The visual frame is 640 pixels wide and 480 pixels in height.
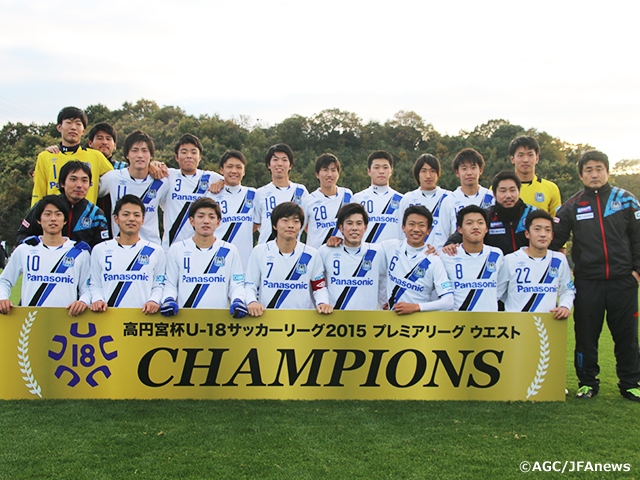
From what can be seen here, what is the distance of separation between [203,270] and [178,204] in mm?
1603

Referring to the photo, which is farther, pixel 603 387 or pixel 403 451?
pixel 603 387

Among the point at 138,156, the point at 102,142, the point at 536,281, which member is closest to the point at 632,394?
the point at 536,281

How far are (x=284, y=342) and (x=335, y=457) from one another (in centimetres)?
115

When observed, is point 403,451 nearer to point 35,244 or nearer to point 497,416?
point 497,416

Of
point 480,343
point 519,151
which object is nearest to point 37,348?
point 480,343

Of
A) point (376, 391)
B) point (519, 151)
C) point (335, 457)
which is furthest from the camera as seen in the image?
point (519, 151)

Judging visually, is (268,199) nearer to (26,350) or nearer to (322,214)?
(322,214)

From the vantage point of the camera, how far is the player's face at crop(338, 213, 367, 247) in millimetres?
4930

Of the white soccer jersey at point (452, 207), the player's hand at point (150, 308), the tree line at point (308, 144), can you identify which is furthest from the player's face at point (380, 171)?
the tree line at point (308, 144)

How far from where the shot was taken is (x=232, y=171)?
6.01 m

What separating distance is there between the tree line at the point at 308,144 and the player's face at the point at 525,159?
81.7 feet

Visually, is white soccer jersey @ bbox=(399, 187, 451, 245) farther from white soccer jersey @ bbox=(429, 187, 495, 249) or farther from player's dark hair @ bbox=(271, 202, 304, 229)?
player's dark hair @ bbox=(271, 202, 304, 229)

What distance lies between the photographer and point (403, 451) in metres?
3.47

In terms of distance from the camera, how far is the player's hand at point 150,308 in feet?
13.9
